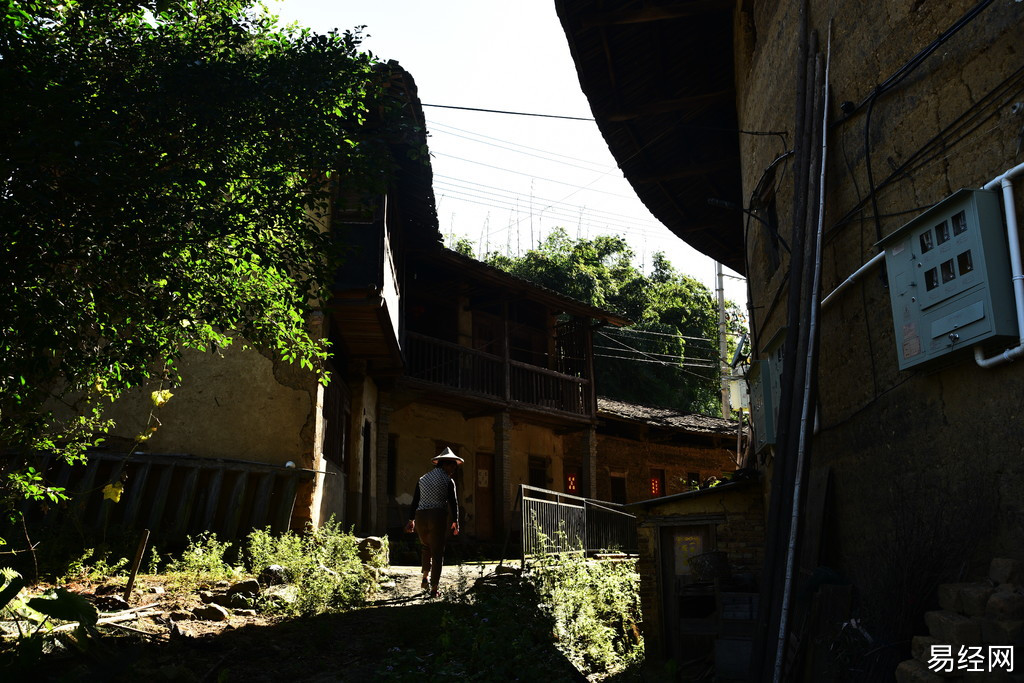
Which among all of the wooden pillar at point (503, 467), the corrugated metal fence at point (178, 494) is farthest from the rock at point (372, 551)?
the wooden pillar at point (503, 467)

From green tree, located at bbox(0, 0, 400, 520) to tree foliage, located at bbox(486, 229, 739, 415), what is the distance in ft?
71.1

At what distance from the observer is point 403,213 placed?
560 inches

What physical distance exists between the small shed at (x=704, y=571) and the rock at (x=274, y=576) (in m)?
3.79

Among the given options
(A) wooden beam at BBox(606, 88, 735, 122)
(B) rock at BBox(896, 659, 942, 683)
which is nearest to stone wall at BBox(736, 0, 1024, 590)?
(B) rock at BBox(896, 659, 942, 683)

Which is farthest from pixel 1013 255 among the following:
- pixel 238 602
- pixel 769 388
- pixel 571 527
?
pixel 571 527

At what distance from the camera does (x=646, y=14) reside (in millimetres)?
8133

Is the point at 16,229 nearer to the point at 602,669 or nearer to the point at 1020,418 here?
the point at 1020,418

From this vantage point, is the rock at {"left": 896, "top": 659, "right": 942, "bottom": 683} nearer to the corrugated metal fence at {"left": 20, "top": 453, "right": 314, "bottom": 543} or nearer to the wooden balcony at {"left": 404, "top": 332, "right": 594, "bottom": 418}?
the corrugated metal fence at {"left": 20, "top": 453, "right": 314, "bottom": 543}

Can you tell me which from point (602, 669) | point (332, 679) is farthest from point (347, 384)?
point (332, 679)

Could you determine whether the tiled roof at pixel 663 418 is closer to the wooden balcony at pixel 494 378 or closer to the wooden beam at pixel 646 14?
the wooden balcony at pixel 494 378

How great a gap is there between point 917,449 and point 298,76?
465cm

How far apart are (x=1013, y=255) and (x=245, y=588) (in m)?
6.33

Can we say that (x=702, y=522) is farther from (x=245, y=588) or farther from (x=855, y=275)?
(x=245, y=588)

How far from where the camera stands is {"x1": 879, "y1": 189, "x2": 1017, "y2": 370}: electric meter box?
4.00 metres
